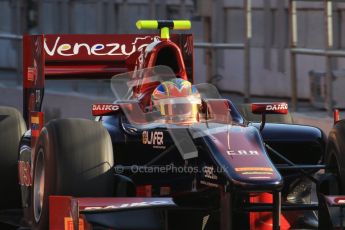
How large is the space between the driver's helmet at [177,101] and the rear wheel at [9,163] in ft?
4.83

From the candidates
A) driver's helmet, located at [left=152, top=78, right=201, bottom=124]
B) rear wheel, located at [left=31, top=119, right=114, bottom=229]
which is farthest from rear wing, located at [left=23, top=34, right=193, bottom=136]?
rear wheel, located at [left=31, top=119, right=114, bottom=229]

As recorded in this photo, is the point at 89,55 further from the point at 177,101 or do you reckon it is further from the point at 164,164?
the point at 164,164

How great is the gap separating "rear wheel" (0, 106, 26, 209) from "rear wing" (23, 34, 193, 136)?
25.9 inches

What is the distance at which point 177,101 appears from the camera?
8430 mm

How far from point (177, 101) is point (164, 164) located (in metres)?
0.52

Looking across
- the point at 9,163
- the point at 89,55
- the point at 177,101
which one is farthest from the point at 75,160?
the point at 89,55

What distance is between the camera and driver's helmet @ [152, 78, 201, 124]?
8359 mm

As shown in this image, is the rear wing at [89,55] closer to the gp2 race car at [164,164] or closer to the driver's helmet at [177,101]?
the gp2 race car at [164,164]

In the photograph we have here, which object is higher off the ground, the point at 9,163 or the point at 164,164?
the point at 164,164

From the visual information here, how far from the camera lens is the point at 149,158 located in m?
8.42

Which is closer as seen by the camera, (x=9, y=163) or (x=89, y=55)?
(x=9, y=163)

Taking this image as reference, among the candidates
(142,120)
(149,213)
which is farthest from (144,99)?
(149,213)

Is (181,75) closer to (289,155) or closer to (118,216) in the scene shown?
(289,155)

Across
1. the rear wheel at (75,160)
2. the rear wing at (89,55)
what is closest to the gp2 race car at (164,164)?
the rear wheel at (75,160)
